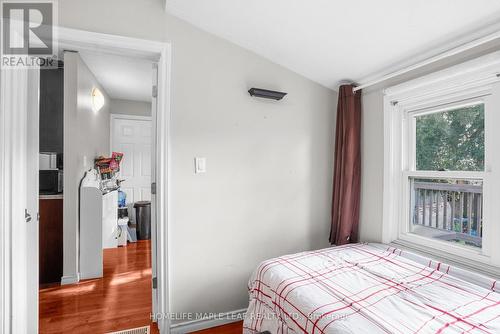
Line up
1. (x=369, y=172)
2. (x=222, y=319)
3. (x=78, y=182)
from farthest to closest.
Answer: (x=78, y=182) < (x=369, y=172) < (x=222, y=319)

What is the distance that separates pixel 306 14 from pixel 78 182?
9.08ft

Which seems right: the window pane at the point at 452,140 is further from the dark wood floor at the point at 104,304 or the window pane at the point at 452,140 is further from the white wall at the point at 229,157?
the dark wood floor at the point at 104,304

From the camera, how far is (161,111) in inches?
74.0

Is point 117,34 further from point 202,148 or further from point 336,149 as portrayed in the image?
point 336,149

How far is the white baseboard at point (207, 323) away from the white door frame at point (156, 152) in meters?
0.09

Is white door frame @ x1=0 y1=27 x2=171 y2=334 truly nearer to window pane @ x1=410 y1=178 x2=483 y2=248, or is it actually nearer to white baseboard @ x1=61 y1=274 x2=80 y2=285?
white baseboard @ x1=61 y1=274 x2=80 y2=285

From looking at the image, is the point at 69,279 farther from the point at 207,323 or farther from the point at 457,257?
the point at 457,257

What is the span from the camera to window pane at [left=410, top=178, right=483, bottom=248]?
1.72 metres

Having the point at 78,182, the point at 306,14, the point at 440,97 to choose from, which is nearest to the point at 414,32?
the point at 440,97

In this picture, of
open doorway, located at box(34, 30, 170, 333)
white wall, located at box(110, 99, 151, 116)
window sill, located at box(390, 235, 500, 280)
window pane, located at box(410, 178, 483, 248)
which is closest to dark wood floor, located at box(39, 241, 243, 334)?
open doorway, located at box(34, 30, 170, 333)

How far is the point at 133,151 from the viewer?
473 cm

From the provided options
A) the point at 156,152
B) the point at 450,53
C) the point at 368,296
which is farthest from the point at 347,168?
the point at 156,152

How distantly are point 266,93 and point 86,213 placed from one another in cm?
233

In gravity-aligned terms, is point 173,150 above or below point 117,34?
below
